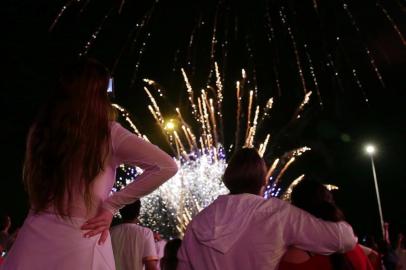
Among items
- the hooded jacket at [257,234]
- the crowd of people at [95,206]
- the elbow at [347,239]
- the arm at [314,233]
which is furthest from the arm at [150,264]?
the elbow at [347,239]

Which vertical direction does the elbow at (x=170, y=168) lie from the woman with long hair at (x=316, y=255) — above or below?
above

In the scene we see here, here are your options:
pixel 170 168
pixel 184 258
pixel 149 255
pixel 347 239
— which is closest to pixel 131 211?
pixel 149 255

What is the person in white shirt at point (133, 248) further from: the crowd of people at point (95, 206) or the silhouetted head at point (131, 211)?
the crowd of people at point (95, 206)

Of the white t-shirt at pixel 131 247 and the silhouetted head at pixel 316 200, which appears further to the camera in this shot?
the white t-shirt at pixel 131 247

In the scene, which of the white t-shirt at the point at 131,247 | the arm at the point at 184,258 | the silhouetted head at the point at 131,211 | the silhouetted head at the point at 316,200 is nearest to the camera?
the silhouetted head at the point at 316,200

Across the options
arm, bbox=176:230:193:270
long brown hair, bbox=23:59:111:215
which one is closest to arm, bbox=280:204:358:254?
arm, bbox=176:230:193:270

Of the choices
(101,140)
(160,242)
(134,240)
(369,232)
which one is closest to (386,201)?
(369,232)

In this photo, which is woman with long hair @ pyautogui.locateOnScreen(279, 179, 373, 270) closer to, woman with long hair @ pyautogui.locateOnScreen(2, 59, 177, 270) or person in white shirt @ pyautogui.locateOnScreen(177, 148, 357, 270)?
person in white shirt @ pyautogui.locateOnScreen(177, 148, 357, 270)

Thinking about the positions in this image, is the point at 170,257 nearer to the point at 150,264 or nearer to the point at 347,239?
the point at 150,264

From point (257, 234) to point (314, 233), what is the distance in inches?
15.0

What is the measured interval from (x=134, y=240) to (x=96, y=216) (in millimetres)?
3249

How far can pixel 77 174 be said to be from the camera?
2.89 meters

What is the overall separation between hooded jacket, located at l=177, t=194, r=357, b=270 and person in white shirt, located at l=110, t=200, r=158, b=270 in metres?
1.99

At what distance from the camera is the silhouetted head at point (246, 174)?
4.16m
